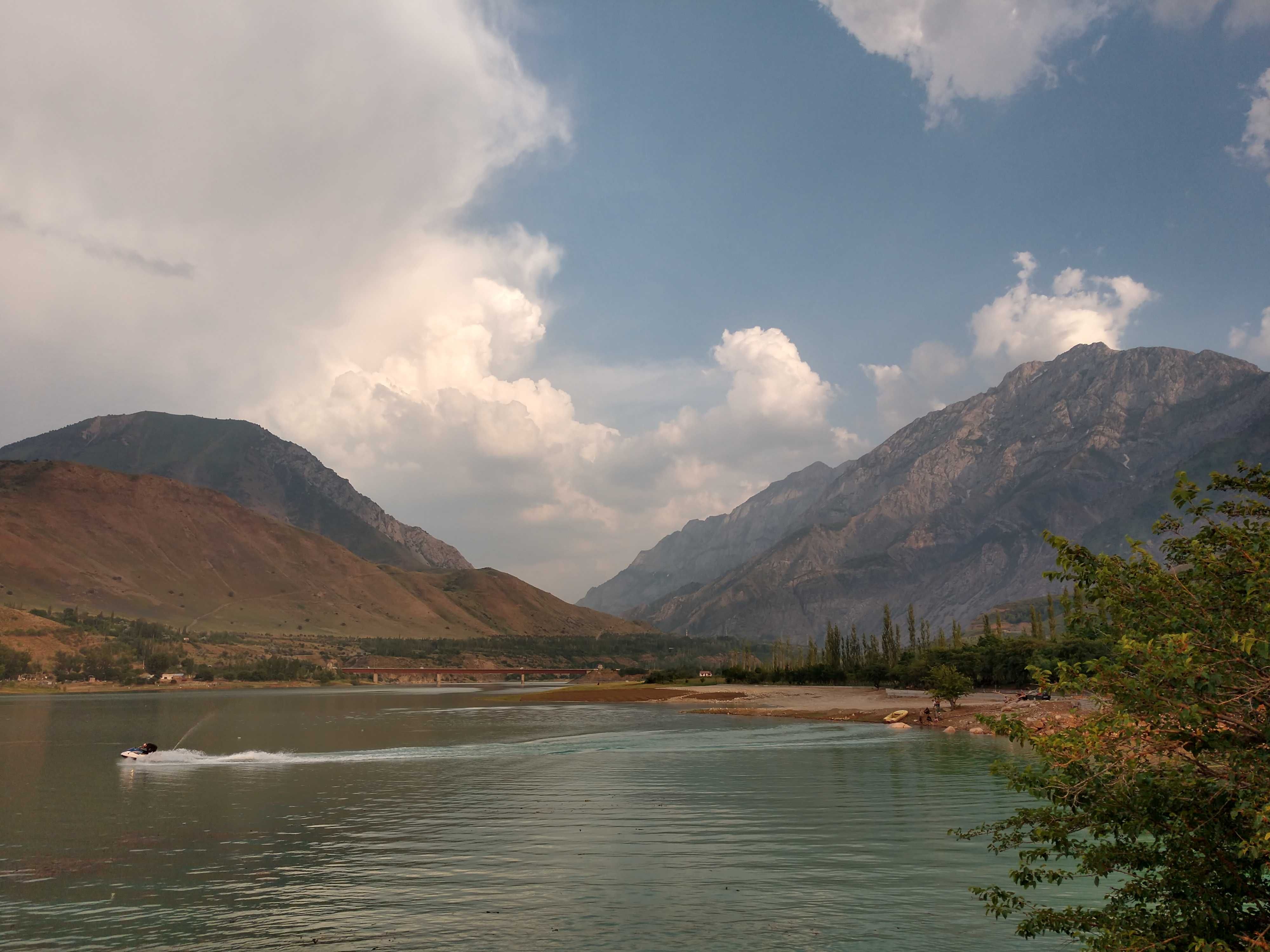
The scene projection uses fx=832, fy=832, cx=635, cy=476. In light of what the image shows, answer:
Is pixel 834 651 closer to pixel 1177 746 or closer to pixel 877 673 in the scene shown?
pixel 877 673

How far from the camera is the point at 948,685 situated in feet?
312

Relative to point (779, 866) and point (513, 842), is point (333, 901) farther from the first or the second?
point (779, 866)

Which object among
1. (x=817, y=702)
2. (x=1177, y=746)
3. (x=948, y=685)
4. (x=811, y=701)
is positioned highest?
(x=1177, y=746)

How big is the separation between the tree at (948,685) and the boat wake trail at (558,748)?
15701mm

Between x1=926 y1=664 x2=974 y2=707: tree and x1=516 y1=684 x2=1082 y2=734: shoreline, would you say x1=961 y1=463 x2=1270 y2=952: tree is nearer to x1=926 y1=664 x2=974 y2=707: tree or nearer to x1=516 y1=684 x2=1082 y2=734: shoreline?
x1=516 y1=684 x2=1082 y2=734: shoreline

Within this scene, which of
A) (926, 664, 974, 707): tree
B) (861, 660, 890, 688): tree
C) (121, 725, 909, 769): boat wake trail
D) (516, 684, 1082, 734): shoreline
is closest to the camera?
(121, 725, 909, 769): boat wake trail

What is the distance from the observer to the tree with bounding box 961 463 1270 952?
9859 mm

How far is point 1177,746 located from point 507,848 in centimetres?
2577

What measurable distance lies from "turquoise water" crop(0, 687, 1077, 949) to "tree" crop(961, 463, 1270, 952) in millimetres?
9455

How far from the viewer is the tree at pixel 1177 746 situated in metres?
9.86

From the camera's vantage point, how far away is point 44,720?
114 meters

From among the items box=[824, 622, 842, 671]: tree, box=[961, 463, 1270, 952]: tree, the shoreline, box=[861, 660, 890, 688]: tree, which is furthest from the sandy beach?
box=[961, 463, 1270, 952]: tree

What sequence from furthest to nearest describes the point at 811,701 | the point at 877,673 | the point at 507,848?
the point at 877,673
the point at 811,701
the point at 507,848

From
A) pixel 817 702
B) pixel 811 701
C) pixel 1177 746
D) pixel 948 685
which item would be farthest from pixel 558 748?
pixel 811 701
